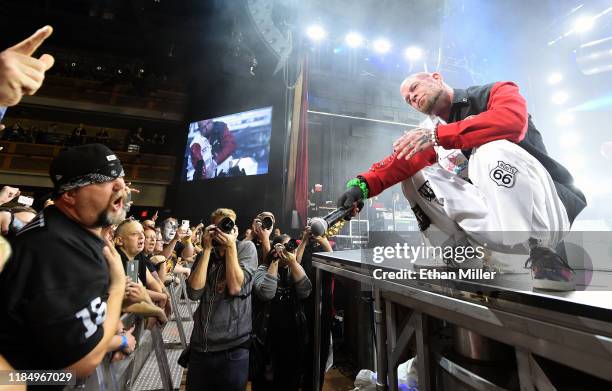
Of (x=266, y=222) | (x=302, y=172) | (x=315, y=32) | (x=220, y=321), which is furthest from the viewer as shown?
(x=302, y=172)

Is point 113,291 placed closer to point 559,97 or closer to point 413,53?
point 559,97

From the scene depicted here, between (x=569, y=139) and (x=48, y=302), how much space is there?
21.6 ft

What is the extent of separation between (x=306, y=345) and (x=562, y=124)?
18.5 ft

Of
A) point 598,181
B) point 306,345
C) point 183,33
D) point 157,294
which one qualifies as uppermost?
point 183,33

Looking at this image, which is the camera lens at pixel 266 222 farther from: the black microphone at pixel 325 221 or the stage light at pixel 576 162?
the stage light at pixel 576 162

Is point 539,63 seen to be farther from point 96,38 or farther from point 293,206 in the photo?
point 96,38

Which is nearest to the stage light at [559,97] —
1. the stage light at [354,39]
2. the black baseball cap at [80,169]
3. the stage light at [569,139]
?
the stage light at [569,139]

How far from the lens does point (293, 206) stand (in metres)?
5.61

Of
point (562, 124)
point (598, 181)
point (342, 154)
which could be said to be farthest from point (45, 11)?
point (598, 181)

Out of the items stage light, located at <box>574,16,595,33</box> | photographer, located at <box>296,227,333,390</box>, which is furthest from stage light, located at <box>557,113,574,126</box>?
photographer, located at <box>296,227,333,390</box>

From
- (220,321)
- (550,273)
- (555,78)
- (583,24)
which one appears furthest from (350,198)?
(555,78)

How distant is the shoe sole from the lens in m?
0.68

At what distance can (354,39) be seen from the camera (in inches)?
231

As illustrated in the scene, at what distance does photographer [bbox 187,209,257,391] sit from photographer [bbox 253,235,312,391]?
0.22 meters
